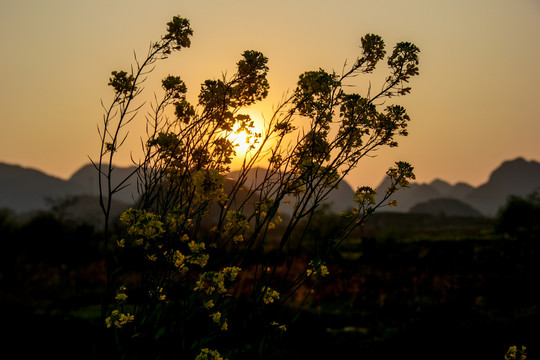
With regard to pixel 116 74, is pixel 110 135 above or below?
below

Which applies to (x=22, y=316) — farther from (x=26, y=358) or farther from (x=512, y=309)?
(x=512, y=309)

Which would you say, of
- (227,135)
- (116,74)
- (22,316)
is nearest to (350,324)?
(22,316)

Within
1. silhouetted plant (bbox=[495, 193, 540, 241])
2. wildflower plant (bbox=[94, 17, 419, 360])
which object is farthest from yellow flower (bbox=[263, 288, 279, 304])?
silhouetted plant (bbox=[495, 193, 540, 241])

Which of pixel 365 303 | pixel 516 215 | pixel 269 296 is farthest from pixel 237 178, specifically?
pixel 516 215

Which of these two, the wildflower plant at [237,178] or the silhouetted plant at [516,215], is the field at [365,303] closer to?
the wildflower plant at [237,178]

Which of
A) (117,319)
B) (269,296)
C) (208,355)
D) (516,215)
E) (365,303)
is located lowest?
(365,303)

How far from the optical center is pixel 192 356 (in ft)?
13.0

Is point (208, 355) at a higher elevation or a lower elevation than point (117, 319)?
lower

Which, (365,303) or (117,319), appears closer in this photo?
(117,319)

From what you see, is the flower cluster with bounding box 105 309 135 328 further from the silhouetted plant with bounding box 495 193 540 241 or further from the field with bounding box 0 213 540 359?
the silhouetted plant with bounding box 495 193 540 241

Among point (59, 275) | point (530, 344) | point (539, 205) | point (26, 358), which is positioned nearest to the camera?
point (26, 358)

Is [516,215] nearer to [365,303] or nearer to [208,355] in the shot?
[365,303]

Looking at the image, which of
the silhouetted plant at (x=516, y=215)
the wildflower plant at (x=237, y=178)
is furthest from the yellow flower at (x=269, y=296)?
the silhouetted plant at (x=516, y=215)

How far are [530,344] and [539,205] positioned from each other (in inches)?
2352
